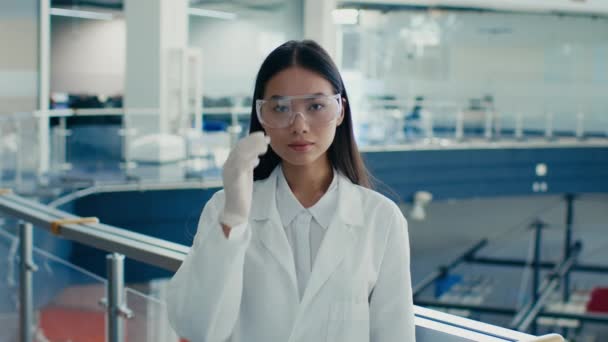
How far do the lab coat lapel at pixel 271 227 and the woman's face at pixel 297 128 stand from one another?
0.25 ft

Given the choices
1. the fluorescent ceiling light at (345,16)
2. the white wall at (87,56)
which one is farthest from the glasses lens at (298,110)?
the fluorescent ceiling light at (345,16)

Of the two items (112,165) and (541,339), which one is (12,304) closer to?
(541,339)

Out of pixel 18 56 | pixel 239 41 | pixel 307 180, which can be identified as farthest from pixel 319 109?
pixel 239 41

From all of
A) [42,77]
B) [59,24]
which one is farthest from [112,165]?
[59,24]

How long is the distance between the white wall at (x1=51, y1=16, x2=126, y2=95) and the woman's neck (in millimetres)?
13464

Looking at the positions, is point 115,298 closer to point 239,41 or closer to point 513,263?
point 513,263

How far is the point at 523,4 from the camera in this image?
61.4 ft

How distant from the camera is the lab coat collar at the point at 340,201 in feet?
4.90

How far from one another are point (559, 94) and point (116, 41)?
31.4 feet

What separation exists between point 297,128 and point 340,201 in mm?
150

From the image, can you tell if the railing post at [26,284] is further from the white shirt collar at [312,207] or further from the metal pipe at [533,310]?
the metal pipe at [533,310]

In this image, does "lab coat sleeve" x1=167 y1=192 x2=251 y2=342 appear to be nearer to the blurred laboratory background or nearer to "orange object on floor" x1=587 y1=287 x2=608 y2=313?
the blurred laboratory background

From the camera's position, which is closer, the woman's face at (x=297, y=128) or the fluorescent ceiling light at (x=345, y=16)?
the woman's face at (x=297, y=128)

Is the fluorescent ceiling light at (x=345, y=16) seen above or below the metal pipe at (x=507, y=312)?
above
